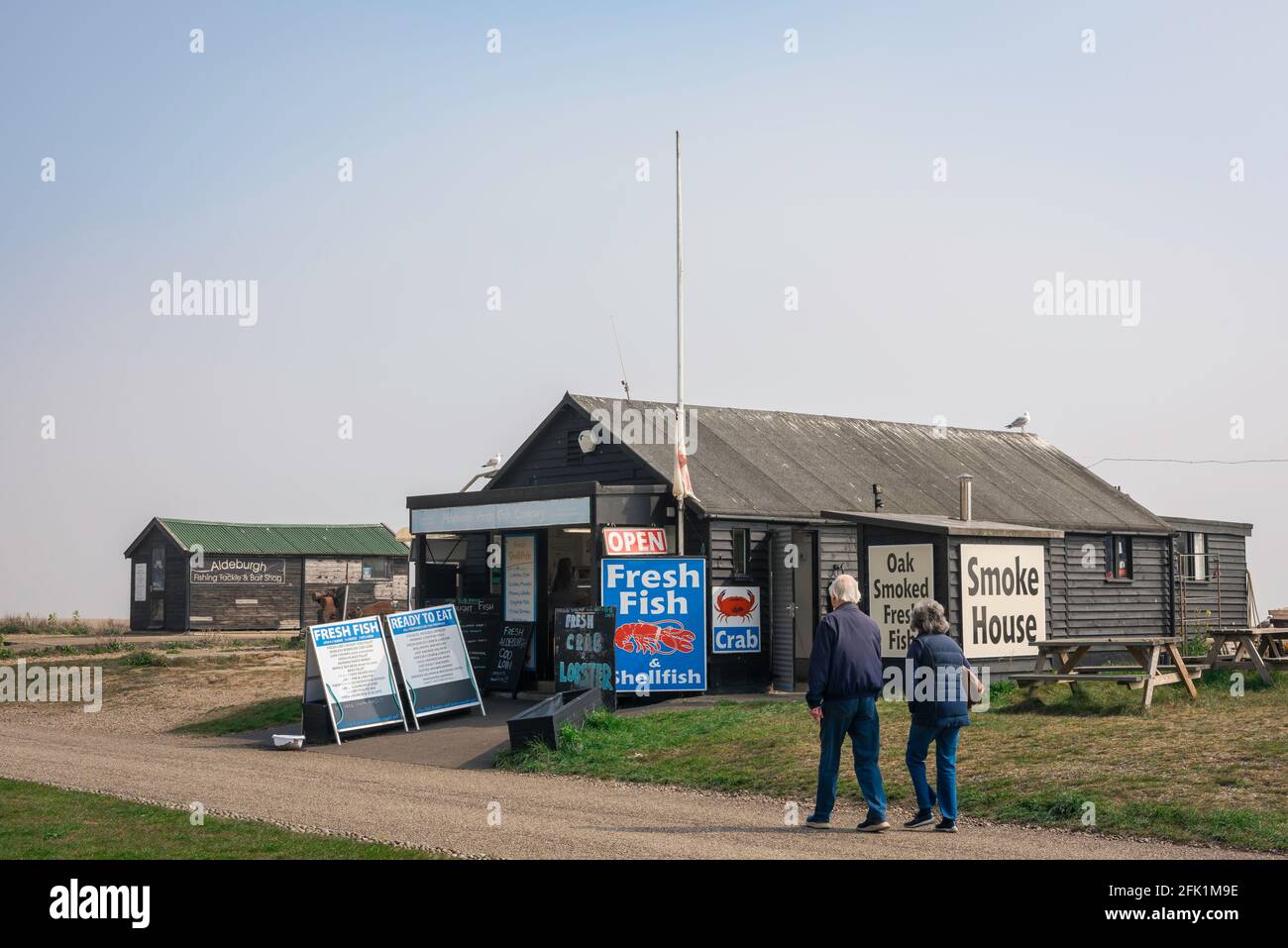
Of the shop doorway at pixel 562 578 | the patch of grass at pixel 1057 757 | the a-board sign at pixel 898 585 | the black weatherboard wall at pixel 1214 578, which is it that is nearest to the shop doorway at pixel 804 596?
the a-board sign at pixel 898 585

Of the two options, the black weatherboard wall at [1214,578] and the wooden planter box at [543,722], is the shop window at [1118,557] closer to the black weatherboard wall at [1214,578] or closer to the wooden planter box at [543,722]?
the black weatherboard wall at [1214,578]

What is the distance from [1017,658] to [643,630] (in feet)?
18.8

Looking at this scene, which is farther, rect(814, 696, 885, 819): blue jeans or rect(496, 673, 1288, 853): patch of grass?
rect(814, 696, 885, 819): blue jeans

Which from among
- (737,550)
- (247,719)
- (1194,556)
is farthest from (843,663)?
(1194,556)

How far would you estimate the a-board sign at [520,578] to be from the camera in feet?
80.5

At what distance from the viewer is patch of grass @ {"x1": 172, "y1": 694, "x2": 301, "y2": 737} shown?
22484 millimetres

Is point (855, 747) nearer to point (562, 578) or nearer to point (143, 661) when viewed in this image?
point (562, 578)

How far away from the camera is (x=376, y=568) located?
60.1m

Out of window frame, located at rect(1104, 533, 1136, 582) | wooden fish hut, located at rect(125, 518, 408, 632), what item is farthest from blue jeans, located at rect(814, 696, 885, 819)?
wooden fish hut, located at rect(125, 518, 408, 632)

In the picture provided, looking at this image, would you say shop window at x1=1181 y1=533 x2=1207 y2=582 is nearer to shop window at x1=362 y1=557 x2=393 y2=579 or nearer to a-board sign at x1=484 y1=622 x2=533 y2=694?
a-board sign at x1=484 y1=622 x2=533 y2=694

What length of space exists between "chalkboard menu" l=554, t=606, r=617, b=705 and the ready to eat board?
174 cm

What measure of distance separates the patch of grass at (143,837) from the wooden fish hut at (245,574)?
41.1 meters
